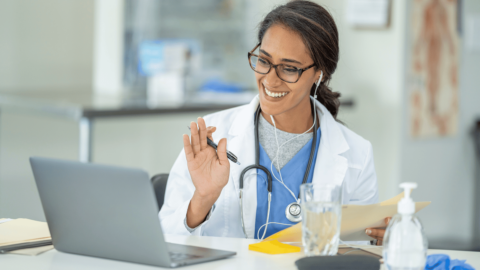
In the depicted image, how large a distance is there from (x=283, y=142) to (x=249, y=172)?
6.8 inches

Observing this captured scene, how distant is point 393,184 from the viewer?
363 centimetres

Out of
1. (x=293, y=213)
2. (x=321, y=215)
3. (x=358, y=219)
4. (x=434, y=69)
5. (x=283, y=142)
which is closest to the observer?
(x=321, y=215)

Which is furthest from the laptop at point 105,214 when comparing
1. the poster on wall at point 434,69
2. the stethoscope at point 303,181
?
the poster on wall at point 434,69

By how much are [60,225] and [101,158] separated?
2527 mm

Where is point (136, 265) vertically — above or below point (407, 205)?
below

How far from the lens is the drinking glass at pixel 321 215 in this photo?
Result: 3.51 feet

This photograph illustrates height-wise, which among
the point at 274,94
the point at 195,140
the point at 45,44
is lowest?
the point at 195,140

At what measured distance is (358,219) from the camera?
3.96 feet

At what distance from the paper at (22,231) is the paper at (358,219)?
1.64ft

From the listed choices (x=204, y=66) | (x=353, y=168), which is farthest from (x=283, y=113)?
(x=204, y=66)

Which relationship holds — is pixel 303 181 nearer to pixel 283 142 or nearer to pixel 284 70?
pixel 283 142

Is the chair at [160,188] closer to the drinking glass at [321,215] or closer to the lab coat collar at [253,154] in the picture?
the lab coat collar at [253,154]

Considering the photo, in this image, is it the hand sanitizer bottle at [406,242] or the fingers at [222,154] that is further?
the fingers at [222,154]

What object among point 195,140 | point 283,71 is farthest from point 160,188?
point 283,71
